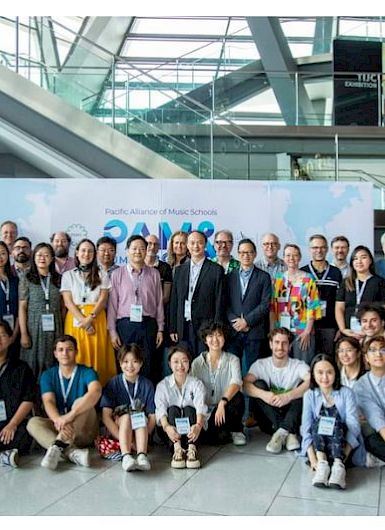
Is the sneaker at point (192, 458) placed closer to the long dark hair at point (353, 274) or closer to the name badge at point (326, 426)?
the name badge at point (326, 426)

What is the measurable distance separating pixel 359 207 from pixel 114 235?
263cm

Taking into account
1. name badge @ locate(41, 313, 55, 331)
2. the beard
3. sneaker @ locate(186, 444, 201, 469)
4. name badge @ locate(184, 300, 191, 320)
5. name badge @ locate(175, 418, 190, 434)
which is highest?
the beard

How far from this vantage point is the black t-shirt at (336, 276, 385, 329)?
4508 millimetres

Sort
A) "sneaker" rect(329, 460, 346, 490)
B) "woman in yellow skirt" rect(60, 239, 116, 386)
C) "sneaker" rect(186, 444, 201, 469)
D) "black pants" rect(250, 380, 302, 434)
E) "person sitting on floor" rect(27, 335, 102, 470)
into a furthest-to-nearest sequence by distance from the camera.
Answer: "woman in yellow skirt" rect(60, 239, 116, 386) < "black pants" rect(250, 380, 302, 434) < "person sitting on floor" rect(27, 335, 102, 470) < "sneaker" rect(186, 444, 201, 469) < "sneaker" rect(329, 460, 346, 490)

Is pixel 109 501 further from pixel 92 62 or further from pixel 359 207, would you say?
pixel 92 62

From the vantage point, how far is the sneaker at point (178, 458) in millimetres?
3648

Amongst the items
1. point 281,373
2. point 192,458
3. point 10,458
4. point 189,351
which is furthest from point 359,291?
point 10,458

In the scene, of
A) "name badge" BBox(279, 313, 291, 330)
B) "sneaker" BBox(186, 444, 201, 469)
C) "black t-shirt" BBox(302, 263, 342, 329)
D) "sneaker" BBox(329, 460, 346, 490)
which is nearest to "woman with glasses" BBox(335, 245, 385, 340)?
"black t-shirt" BBox(302, 263, 342, 329)

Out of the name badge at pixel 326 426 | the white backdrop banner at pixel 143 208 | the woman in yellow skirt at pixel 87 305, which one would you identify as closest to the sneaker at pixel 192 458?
the name badge at pixel 326 426

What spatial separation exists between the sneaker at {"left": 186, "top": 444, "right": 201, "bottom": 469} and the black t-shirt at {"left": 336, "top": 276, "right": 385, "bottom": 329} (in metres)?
1.65

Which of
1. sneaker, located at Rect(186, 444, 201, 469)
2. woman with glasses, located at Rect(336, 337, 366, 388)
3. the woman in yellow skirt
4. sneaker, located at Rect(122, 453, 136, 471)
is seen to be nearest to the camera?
sneaker, located at Rect(122, 453, 136, 471)

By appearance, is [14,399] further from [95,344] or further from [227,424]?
[227,424]

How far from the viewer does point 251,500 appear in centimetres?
315

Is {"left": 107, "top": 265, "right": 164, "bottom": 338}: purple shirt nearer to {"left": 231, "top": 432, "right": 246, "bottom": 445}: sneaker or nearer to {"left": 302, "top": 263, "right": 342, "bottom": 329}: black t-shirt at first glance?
{"left": 231, "top": 432, "right": 246, "bottom": 445}: sneaker
